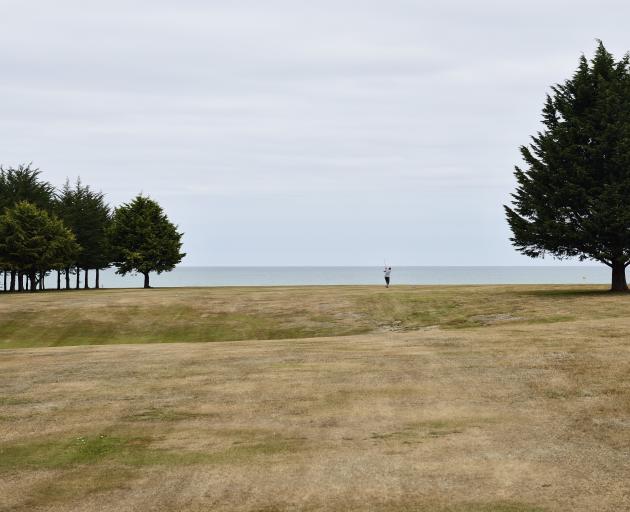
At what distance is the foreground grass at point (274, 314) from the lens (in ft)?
120

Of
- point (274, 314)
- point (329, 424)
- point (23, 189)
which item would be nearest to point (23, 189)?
point (23, 189)

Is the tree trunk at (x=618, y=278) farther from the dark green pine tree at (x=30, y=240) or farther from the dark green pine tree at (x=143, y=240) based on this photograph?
the dark green pine tree at (x=30, y=240)

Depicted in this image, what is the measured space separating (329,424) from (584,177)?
34.9m

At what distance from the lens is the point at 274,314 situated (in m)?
42.2

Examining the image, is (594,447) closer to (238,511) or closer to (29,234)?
(238,511)

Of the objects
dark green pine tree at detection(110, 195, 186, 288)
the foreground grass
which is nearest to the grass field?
the foreground grass

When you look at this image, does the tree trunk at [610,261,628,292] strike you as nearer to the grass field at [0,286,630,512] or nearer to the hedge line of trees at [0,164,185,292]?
the grass field at [0,286,630,512]

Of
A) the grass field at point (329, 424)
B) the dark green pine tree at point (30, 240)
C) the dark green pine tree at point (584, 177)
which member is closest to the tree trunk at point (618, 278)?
the dark green pine tree at point (584, 177)

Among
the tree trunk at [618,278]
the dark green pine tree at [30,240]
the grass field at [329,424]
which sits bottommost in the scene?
the grass field at [329,424]

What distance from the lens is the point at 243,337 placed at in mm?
37094

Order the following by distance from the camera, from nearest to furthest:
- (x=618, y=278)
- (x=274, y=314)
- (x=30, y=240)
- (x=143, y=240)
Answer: (x=274, y=314), (x=618, y=278), (x=30, y=240), (x=143, y=240)

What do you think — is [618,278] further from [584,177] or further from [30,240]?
[30,240]

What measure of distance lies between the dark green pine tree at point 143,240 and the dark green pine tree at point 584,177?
46747mm

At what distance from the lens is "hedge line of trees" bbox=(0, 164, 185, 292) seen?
2808 inches
